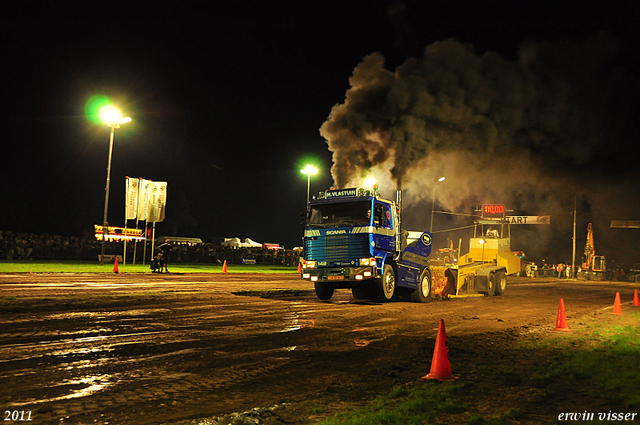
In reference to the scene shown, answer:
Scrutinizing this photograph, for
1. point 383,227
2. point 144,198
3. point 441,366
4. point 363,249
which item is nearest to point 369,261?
point 363,249

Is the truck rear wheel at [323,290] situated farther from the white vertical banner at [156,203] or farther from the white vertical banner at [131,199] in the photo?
the white vertical banner at [156,203]

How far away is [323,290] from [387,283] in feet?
7.87

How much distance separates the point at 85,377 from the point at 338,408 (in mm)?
2967

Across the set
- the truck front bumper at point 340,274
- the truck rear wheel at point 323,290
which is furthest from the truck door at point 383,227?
the truck rear wheel at point 323,290

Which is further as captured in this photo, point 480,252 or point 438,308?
point 480,252

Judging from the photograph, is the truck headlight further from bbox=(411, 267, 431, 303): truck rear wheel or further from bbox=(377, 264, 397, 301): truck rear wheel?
bbox=(411, 267, 431, 303): truck rear wheel

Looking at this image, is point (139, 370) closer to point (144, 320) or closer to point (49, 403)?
point (49, 403)

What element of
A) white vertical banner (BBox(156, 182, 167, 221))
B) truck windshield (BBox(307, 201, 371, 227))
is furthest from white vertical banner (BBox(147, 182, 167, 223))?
truck windshield (BBox(307, 201, 371, 227))

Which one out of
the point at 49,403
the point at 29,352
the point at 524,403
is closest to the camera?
the point at 49,403

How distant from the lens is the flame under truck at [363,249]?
51.8 feet

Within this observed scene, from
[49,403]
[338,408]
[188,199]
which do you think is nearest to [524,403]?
[338,408]

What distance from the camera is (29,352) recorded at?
286 inches

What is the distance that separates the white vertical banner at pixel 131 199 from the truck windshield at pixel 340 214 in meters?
19.2

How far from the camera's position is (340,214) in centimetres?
1644
